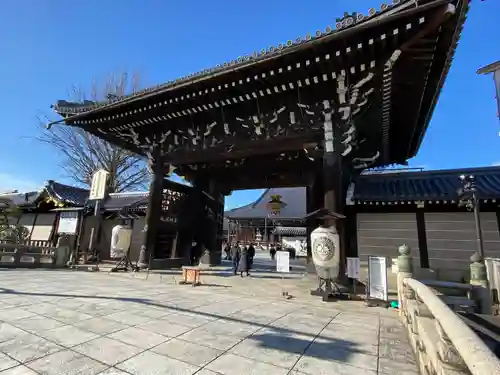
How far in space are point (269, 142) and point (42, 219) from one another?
18495 millimetres

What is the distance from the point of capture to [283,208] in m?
31.2

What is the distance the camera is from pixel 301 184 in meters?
13.4

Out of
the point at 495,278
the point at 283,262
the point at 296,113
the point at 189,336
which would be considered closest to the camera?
the point at 189,336

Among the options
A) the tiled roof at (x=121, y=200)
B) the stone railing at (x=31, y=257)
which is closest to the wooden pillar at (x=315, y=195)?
the tiled roof at (x=121, y=200)

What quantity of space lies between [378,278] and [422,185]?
609 cm

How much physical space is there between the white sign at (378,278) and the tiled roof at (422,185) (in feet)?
12.4

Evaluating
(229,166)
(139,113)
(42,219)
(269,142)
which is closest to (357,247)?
(269,142)

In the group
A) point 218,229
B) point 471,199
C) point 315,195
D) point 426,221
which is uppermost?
point 315,195

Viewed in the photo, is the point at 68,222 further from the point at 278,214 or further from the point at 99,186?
the point at 278,214

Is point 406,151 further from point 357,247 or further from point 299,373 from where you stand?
point 299,373

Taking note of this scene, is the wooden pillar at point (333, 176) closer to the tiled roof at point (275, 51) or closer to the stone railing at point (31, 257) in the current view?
the tiled roof at point (275, 51)

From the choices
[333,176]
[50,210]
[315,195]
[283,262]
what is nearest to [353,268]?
[283,262]

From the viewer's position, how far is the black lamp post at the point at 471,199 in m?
8.41

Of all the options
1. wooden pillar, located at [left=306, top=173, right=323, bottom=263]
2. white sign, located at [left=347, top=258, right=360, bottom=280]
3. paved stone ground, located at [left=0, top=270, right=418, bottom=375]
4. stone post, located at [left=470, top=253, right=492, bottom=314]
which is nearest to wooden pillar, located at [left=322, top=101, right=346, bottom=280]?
white sign, located at [left=347, top=258, right=360, bottom=280]
